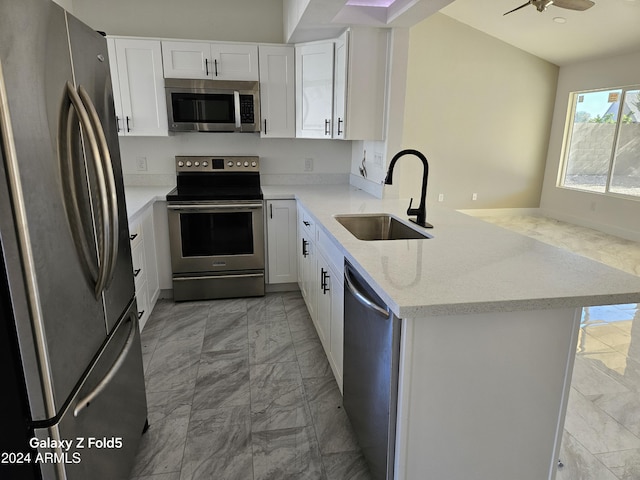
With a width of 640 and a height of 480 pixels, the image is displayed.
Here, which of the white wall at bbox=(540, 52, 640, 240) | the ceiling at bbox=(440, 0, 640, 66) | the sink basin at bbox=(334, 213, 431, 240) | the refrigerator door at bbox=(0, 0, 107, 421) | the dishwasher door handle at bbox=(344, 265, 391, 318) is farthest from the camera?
the white wall at bbox=(540, 52, 640, 240)

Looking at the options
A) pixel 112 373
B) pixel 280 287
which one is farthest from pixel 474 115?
pixel 112 373

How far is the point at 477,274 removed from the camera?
1.54 meters

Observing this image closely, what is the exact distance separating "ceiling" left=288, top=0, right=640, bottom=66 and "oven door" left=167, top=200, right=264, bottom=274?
149 centimetres

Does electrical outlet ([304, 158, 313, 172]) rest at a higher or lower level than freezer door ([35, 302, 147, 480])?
higher

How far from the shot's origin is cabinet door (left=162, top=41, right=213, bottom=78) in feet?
11.3

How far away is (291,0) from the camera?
10.9ft

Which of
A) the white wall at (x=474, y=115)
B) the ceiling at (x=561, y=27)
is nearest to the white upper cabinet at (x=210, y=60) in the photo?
the ceiling at (x=561, y=27)

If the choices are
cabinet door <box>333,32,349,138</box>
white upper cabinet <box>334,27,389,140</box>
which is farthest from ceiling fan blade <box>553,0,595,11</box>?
cabinet door <box>333,32,349,138</box>

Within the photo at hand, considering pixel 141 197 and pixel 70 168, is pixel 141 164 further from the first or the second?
pixel 70 168

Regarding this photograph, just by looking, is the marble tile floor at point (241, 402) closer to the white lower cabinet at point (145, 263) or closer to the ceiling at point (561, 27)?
the white lower cabinet at point (145, 263)

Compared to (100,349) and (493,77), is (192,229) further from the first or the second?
(493,77)

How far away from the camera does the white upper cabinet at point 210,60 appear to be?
11.4 feet

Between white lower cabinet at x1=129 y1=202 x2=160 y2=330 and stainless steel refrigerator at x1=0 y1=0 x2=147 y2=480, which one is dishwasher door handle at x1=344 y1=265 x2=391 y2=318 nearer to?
stainless steel refrigerator at x1=0 y1=0 x2=147 y2=480

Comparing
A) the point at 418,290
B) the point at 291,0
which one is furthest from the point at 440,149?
the point at 418,290
